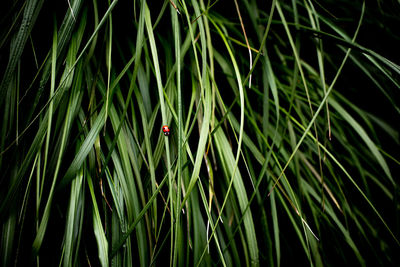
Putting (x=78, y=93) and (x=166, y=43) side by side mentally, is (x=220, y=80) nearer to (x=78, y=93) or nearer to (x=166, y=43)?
(x=166, y=43)

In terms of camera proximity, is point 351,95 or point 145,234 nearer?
point 145,234

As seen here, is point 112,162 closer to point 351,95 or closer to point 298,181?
point 298,181

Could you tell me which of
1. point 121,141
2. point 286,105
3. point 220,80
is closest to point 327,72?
point 286,105

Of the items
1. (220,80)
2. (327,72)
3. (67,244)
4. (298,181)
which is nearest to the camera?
(67,244)

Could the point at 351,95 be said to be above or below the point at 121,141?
below

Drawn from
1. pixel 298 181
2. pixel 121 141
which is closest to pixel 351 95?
pixel 298 181

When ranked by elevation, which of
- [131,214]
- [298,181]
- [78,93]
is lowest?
[298,181]

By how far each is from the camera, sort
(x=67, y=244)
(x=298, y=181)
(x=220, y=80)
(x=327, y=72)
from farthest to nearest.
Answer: (x=327, y=72) < (x=220, y=80) < (x=298, y=181) < (x=67, y=244)
